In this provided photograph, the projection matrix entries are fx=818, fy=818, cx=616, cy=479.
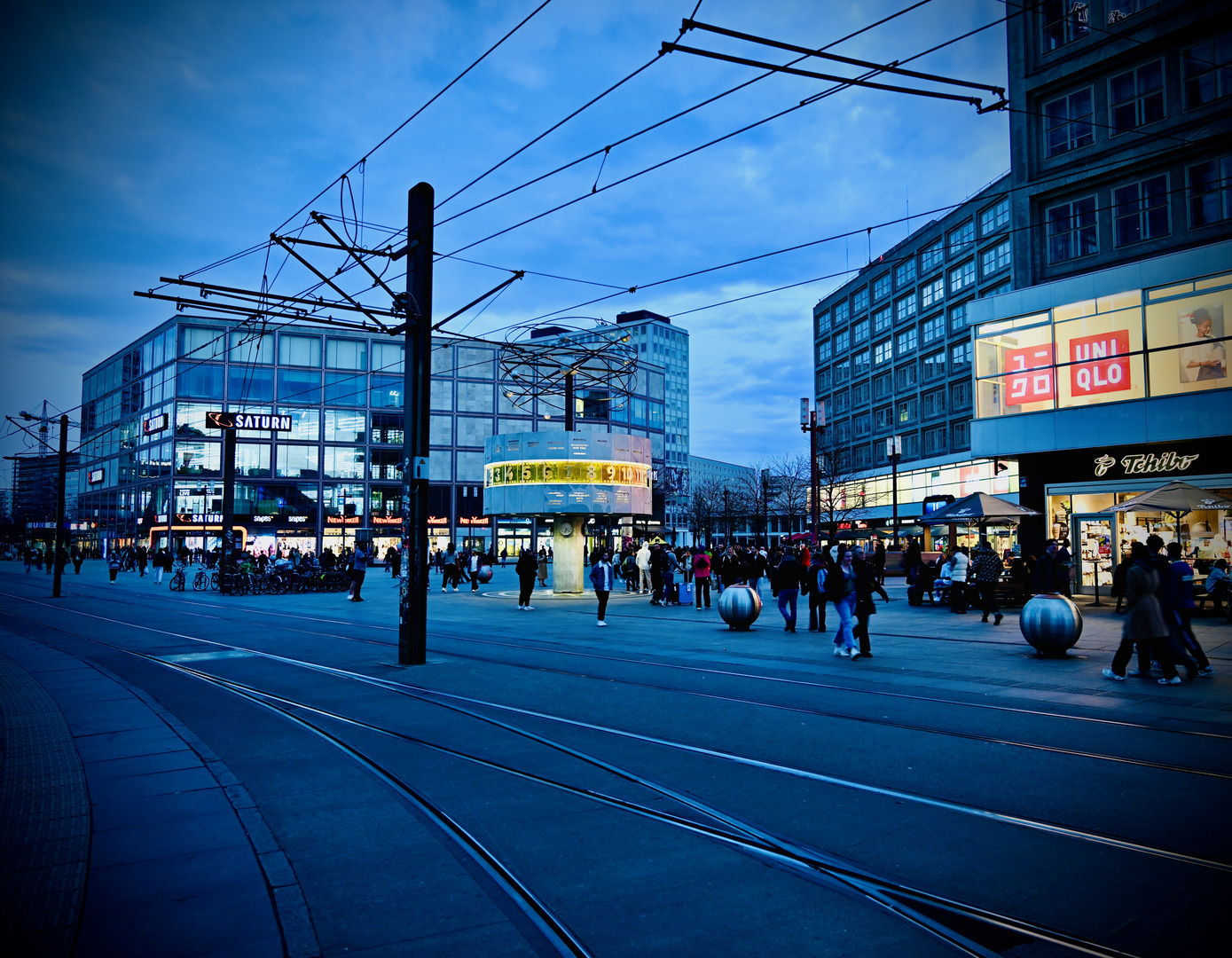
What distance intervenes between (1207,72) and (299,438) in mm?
64377

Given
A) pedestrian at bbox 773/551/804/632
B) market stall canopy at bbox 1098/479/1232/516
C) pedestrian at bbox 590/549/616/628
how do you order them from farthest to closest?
1. pedestrian at bbox 590/549/616/628
2. market stall canopy at bbox 1098/479/1232/516
3. pedestrian at bbox 773/551/804/632

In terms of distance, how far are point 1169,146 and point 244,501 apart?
65.0 m

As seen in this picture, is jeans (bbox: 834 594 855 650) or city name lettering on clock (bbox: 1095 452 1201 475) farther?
city name lettering on clock (bbox: 1095 452 1201 475)

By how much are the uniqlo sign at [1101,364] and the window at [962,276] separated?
37424 mm

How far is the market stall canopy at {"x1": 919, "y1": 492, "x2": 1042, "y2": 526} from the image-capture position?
75.9 feet

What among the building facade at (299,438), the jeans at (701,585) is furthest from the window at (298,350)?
the jeans at (701,585)

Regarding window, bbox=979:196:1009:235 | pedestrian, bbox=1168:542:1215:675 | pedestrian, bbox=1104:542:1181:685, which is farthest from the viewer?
window, bbox=979:196:1009:235

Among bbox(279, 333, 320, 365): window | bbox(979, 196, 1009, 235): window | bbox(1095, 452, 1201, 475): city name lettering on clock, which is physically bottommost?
bbox(1095, 452, 1201, 475): city name lettering on clock

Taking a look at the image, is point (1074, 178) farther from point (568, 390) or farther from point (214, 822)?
point (214, 822)

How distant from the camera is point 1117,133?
2314 cm

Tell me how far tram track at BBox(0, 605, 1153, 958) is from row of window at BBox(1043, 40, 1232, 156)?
20592mm

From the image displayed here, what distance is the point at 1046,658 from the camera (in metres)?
12.7

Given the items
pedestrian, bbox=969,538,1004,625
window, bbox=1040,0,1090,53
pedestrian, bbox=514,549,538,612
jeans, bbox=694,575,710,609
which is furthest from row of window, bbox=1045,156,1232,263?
pedestrian, bbox=514,549,538,612

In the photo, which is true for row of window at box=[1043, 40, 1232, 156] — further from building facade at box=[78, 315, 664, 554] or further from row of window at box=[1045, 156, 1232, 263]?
building facade at box=[78, 315, 664, 554]
